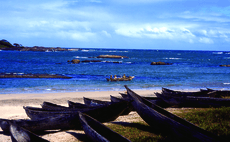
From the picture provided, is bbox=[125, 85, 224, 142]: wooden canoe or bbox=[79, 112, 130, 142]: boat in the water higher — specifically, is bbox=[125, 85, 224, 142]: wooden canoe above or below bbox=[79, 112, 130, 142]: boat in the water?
above

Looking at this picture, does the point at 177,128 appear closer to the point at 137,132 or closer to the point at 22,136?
the point at 137,132

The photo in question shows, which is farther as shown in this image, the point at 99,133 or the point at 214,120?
the point at 214,120

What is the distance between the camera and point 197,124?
848cm

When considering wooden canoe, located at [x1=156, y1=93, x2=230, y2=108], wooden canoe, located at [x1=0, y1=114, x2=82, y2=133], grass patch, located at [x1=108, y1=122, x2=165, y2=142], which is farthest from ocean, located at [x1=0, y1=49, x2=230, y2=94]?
grass patch, located at [x1=108, y1=122, x2=165, y2=142]

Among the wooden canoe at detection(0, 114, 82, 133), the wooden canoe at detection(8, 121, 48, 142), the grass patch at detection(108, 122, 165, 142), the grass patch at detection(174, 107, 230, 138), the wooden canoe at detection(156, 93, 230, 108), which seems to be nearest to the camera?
the wooden canoe at detection(8, 121, 48, 142)

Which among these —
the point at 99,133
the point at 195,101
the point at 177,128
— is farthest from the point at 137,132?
the point at 195,101

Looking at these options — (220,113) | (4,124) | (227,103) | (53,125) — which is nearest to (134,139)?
(53,125)

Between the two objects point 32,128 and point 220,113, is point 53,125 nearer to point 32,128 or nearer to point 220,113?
point 32,128

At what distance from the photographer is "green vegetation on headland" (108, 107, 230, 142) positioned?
7.12m

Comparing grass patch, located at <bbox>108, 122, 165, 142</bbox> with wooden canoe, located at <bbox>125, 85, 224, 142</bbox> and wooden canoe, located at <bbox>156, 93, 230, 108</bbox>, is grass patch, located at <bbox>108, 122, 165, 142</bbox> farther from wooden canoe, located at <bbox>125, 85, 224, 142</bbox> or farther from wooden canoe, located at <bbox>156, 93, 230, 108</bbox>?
wooden canoe, located at <bbox>156, 93, 230, 108</bbox>

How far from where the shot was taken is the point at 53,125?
888 cm

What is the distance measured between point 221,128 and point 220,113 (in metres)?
1.94

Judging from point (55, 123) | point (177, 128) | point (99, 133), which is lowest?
point (55, 123)

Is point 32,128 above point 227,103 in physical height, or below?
below
